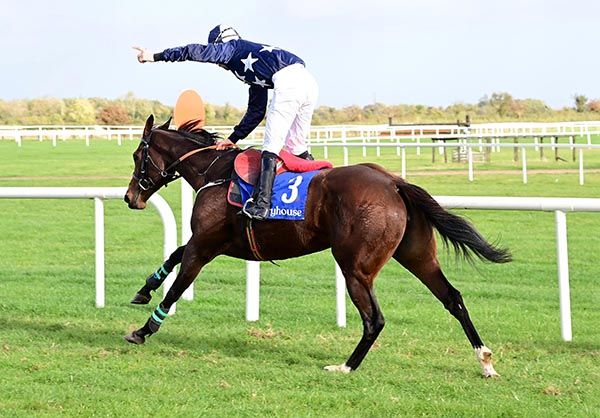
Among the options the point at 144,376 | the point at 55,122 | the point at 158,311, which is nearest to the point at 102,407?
the point at 144,376

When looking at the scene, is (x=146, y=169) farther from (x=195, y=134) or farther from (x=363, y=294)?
(x=363, y=294)

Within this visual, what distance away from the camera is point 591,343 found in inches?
256

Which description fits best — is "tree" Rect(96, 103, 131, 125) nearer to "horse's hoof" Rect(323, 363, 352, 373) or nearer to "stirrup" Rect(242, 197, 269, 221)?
"stirrup" Rect(242, 197, 269, 221)

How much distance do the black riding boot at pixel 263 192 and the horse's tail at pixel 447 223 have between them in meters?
0.76

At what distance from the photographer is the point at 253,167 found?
626 centimetres

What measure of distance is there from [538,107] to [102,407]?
2470 inches

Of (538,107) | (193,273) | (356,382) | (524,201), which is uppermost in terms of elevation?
(538,107)

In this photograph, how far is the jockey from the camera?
608 centimetres

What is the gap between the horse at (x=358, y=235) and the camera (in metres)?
5.77

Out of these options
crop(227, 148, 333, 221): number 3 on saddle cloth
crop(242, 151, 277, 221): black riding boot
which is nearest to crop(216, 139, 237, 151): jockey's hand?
crop(227, 148, 333, 221): number 3 on saddle cloth

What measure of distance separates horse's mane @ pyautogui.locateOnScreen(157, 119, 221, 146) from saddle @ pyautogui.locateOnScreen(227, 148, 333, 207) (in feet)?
2.07

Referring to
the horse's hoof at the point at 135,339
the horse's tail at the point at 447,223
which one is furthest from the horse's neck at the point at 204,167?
the horse's tail at the point at 447,223

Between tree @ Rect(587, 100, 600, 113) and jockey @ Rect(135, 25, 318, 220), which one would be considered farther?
tree @ Rect(587, 100, 600, 113)

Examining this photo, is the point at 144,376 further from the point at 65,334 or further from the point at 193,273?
the point at 65,334
